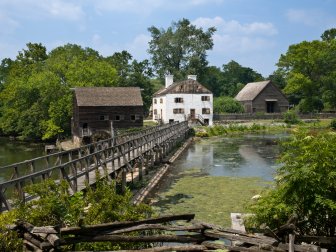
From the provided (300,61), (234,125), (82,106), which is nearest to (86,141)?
(82,106)

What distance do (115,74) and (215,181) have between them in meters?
41.0

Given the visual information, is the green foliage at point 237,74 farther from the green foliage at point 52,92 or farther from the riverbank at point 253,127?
the green foliage at point 52,92

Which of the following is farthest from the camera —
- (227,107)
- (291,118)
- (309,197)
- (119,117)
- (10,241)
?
(227,107)

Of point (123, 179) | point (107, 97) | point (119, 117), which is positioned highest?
point (107, 97)

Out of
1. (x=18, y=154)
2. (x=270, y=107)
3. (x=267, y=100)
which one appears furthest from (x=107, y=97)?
(x=270, y=107)

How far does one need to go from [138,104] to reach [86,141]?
311 inches

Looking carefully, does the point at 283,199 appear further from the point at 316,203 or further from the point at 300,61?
the point at 300,61

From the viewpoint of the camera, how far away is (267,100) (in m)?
76.9

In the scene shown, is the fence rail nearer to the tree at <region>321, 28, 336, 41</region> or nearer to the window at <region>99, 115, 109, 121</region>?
the window at <region>99, 115, 109, 121</region>

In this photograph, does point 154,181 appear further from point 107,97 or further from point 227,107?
point 227,107

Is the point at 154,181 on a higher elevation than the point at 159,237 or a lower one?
lower

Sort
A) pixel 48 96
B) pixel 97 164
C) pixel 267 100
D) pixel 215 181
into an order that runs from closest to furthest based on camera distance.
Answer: pixel 97 164 < pixel 215 181 < pixel 48 96 < pixel 267 100

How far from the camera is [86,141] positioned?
165ft

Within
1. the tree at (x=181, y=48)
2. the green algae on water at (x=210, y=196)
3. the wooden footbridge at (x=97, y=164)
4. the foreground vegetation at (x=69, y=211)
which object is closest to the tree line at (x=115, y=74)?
the tree at (x=181, y=48)
